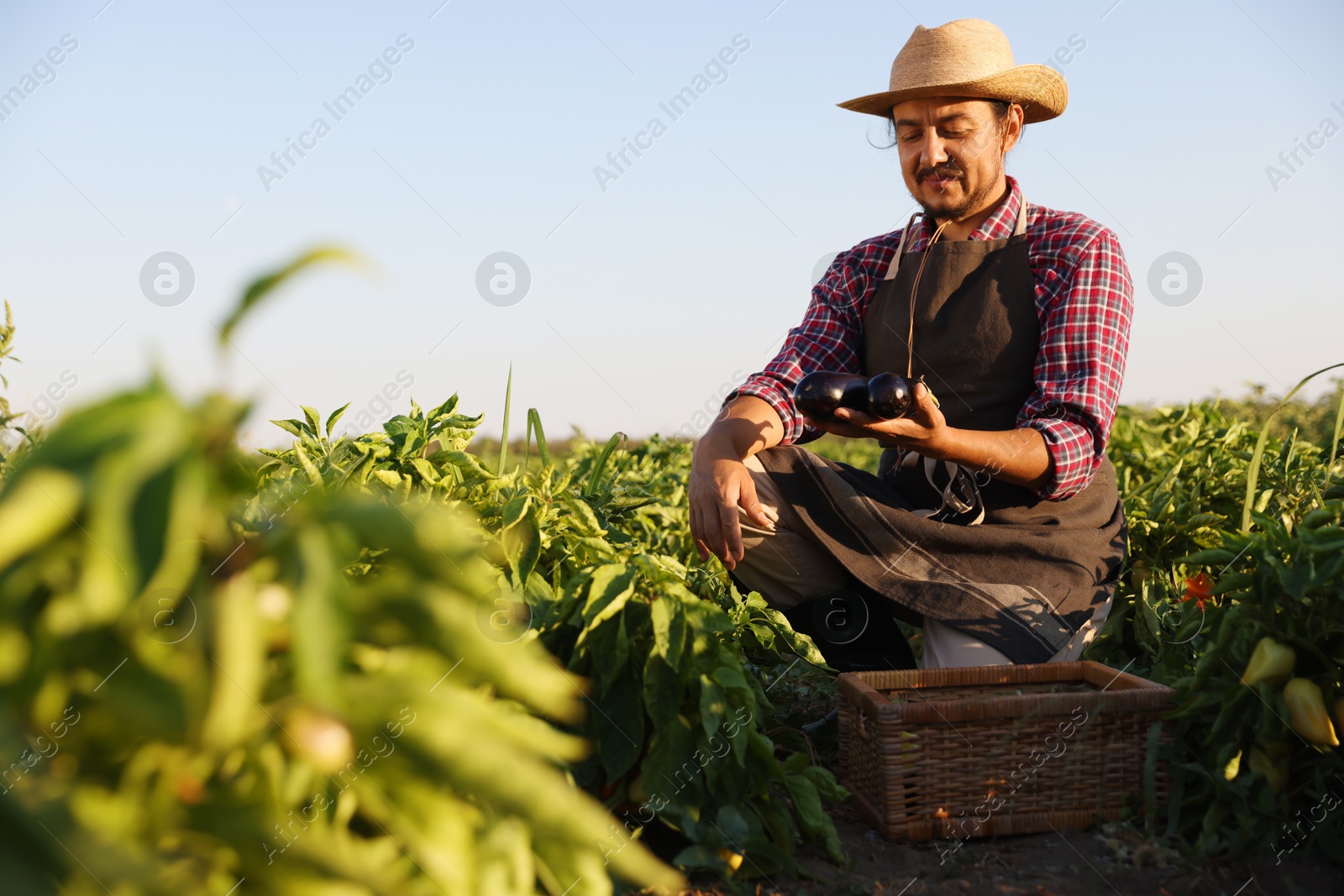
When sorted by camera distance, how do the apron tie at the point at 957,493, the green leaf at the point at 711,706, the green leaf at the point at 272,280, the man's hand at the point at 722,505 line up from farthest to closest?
the apron tie at the point at 957,493 → the man's hand at the point at 722,505 → the green leaf at the point at 711,706 → the green leaf at the point at 272,280

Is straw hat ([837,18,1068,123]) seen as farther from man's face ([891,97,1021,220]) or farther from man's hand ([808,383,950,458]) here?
man's hand ([808,383,950,458])

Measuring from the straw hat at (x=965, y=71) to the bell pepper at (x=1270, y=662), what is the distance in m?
1.73

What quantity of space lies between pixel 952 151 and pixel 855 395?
0.99 meters

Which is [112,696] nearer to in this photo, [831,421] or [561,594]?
[561,594]

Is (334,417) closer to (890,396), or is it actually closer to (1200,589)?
(890,396)

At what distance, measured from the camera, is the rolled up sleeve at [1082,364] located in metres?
2.47

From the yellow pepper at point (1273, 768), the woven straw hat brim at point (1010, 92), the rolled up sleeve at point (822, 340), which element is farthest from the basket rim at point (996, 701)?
the woven straw hat brim at point (1010, 92)

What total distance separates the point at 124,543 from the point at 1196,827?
68.9 inches

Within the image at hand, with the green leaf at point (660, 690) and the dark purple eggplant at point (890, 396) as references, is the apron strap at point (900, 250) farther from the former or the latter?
the green leaf at point (660, 690)

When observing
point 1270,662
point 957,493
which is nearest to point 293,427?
point 957,493

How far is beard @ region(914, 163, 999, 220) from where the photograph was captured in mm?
2821

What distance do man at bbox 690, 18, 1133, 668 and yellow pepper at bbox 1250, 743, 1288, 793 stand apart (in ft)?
2.91

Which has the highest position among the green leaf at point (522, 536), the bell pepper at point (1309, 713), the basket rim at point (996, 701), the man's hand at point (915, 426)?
the man's hand at point (915, 426)

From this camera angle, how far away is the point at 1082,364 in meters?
2.56
